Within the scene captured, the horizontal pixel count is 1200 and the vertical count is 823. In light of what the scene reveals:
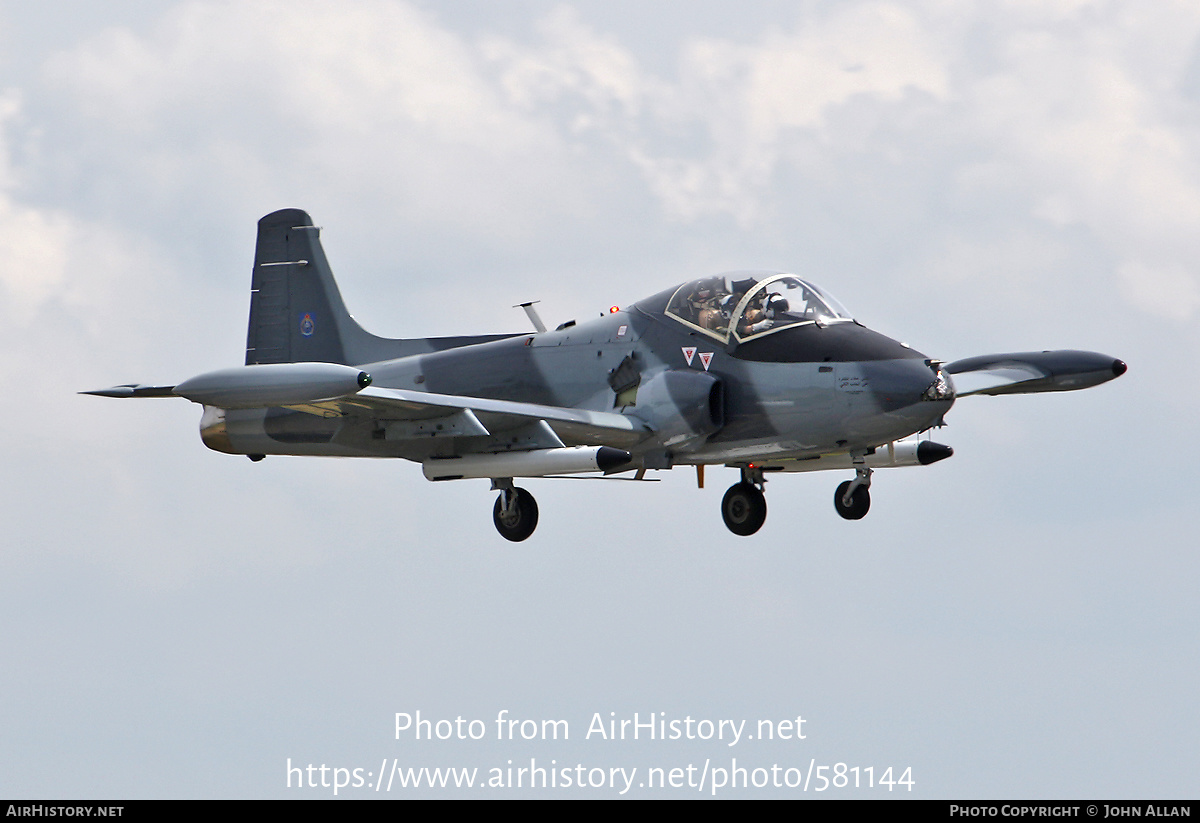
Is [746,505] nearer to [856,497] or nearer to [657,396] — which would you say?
[856,497]

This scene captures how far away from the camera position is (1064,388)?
21.0m

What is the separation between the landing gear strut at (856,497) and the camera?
68.7ft

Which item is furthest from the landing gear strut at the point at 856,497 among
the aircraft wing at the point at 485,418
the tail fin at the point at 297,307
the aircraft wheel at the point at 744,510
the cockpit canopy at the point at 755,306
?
the tail fin at the point at 297,307

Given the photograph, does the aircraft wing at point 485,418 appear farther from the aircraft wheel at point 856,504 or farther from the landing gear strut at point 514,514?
the aircraft wheel at point 856,504

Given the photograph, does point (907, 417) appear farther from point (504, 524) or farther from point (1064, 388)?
point (504, 524)

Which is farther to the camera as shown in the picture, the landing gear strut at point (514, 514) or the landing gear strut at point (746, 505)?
the landing gear strut at point (746, 505)

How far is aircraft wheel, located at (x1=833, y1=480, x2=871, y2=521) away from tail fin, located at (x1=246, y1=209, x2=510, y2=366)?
7339mm

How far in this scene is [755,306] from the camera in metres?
19.4

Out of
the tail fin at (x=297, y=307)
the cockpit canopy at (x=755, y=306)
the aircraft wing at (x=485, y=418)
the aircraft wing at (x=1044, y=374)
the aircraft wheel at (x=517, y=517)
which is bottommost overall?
Result: the aircraft wheel at (x=517, y=517)

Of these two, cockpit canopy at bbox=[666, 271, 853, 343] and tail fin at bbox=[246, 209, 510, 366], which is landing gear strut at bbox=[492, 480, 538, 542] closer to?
cockpit canopy at bbox=[666, 271, 853, 343]

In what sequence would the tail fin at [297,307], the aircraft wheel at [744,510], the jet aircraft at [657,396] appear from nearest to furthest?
1. the jet aircraft at [657,396]
2. the aircraft wheel at [744,510]
3. the tail fin at [297,307]

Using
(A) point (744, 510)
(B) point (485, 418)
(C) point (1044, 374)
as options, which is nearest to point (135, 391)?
(B) point (485, 418)

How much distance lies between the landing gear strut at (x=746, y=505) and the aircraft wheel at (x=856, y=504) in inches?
43.0

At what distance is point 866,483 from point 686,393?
339 centimetres
